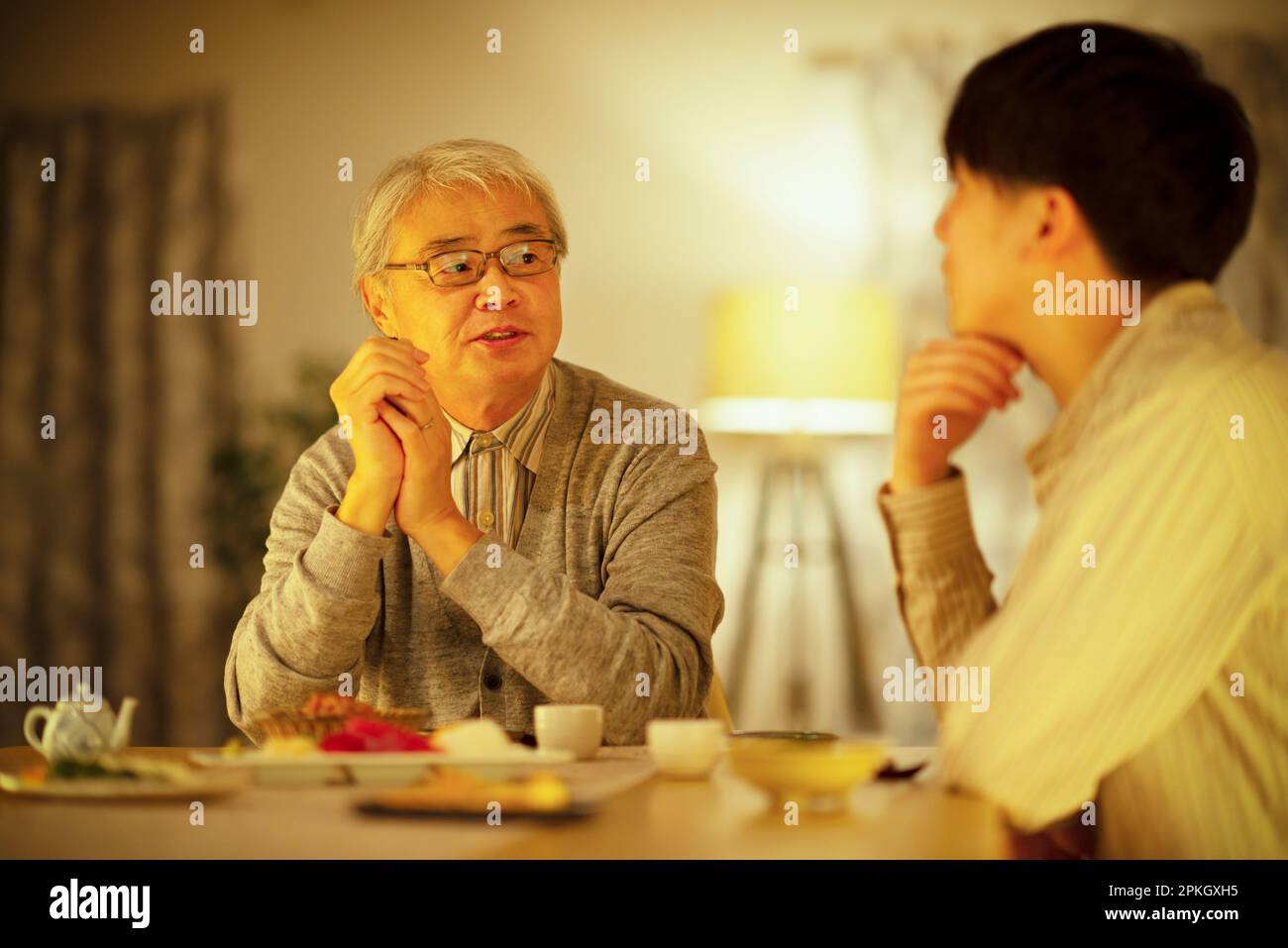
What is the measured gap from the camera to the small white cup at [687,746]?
1354 mm

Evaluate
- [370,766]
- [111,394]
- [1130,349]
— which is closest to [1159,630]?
[1130,349]

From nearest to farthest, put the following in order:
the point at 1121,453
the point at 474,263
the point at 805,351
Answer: the point at 1121,453
the point at 474,263
the point at 805,351

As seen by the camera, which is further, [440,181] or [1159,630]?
[440,181]

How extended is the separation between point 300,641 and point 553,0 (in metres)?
2.98

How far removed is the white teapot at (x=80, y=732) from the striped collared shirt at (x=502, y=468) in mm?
811

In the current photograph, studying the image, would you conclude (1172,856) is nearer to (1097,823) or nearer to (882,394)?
(1097,823)

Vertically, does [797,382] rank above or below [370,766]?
above

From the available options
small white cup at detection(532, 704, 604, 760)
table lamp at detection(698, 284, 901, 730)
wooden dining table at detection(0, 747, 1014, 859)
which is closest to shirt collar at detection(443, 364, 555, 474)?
small white cup at detection(532, 704, 604, 760)

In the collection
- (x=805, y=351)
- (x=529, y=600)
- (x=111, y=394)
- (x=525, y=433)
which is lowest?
(x=529, y=600)

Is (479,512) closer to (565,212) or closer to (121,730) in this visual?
(121,730)

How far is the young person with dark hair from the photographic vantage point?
114cm

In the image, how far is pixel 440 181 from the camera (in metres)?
2.06

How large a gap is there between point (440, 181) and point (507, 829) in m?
1.26

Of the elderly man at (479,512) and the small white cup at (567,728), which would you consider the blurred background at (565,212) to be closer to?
the elderly man at (479,512)
